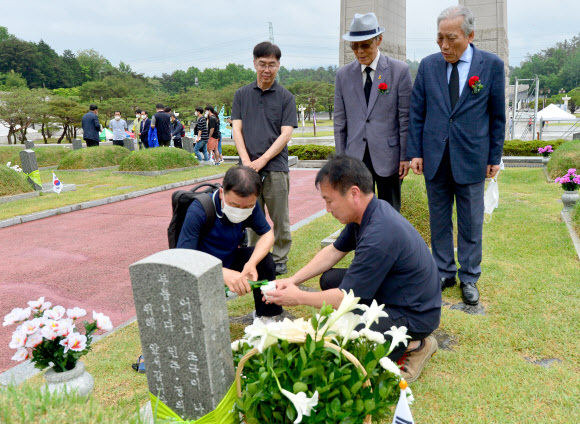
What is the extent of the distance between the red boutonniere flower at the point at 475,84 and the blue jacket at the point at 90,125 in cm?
1357

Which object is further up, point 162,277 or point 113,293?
point 162,277

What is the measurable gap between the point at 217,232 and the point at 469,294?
7.15ft

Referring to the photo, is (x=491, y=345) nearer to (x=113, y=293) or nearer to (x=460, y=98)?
(x=460, y=98)

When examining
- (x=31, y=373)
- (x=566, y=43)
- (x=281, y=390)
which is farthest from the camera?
(x=566, y=43)

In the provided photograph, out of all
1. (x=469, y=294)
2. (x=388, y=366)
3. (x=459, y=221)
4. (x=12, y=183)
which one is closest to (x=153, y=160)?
(x=12, y=183)

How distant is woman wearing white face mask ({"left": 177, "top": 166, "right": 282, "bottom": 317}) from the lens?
9.67ft

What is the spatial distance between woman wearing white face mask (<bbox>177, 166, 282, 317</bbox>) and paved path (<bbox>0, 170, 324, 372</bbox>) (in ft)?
4.32

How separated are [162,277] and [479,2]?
14.4m

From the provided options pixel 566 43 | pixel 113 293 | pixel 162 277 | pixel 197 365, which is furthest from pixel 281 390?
pixel 566 43

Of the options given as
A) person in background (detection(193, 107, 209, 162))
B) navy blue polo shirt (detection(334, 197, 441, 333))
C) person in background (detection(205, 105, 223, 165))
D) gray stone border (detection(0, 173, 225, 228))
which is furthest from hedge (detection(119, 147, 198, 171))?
navy blue polo shirt (detection(334, 197, 441, 333))

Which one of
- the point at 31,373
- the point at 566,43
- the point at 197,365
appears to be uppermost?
the point at 566,43

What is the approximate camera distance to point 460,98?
12.0 ft

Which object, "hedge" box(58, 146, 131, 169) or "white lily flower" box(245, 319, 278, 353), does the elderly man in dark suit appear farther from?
"hedge" box(58, 146, 131, 169)

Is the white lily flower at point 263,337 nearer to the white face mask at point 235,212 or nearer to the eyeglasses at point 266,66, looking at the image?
the white face mask at point 235,212
